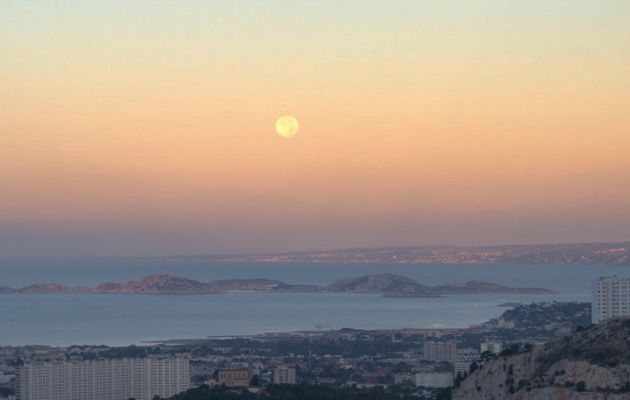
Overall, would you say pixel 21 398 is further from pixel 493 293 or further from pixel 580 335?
pixel 493 293

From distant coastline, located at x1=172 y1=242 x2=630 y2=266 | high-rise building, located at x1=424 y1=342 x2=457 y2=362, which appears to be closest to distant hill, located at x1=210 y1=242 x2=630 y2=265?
distant coastline, located at x1=172 y1=242 x2=630 y2=266

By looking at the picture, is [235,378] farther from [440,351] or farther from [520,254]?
[520,254]

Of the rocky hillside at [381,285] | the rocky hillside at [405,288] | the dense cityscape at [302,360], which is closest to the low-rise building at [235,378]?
the dense cityscape at [302,360]

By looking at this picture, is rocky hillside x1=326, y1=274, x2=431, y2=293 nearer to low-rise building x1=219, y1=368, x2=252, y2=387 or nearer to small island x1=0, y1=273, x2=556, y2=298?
small island x1=0, y1=273, x2=556, y2=298

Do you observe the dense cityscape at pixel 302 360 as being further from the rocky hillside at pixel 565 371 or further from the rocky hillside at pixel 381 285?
the rocky hillside at pixel 381 285

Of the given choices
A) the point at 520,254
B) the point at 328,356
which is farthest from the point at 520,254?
the point at 328,356
